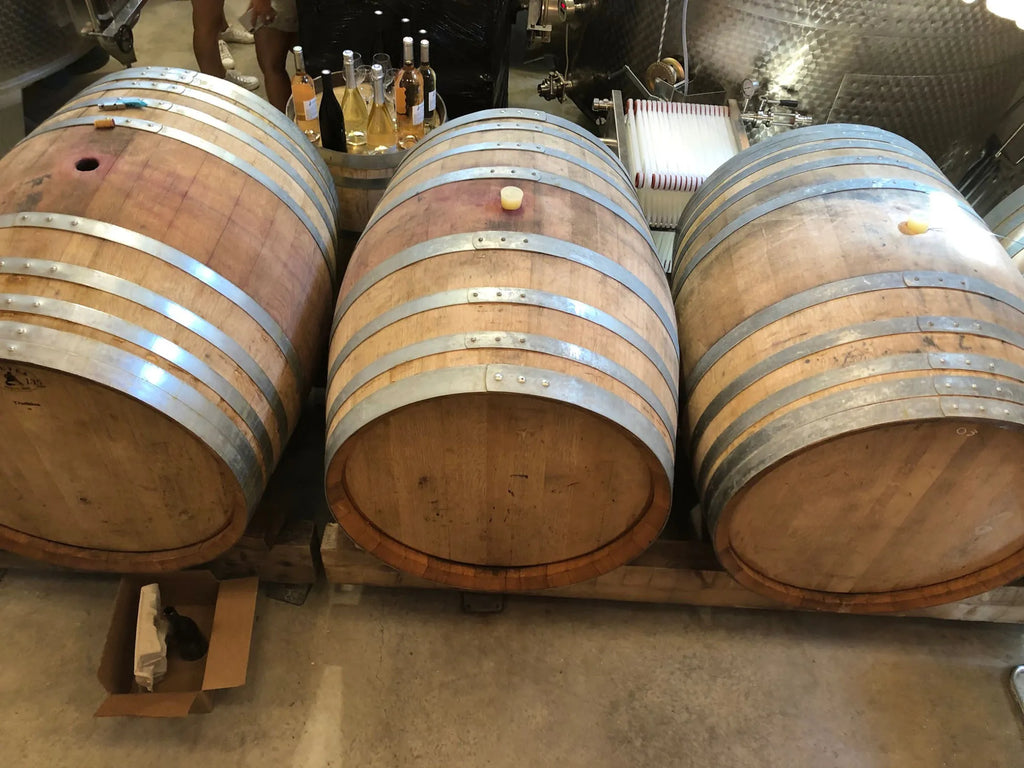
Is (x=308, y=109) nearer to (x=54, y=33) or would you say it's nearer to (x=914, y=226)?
(x=54, y=33)

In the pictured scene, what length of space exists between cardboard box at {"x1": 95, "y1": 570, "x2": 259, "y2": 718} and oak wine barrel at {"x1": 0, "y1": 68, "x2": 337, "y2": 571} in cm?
18

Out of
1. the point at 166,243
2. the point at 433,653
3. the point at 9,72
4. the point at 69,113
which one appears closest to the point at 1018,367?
the point at 433,653

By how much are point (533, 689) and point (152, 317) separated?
1.60 metres

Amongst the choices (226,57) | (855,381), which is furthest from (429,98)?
(226,57)

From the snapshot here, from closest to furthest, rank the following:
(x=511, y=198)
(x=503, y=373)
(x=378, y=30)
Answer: (x=503, y=373) < (x=511, y=198) < (x=378, y=30)

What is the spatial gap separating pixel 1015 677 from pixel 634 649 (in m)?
1.29

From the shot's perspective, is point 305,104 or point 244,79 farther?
point 244,79

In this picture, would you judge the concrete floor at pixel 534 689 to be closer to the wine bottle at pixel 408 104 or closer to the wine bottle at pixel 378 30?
the wine bottle at pixel 408 104

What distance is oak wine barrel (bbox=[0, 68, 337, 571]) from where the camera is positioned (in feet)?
5.07

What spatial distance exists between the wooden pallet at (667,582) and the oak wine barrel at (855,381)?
0.19m

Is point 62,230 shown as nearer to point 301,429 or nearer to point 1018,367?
point 301,429

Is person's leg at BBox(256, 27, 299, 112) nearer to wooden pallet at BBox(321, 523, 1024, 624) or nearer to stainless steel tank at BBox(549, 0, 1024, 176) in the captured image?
stainless steel tank at BBox(549, 0, 1024, 176)

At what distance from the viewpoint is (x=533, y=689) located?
85.7 inches

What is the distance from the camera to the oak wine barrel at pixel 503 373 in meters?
1.52
